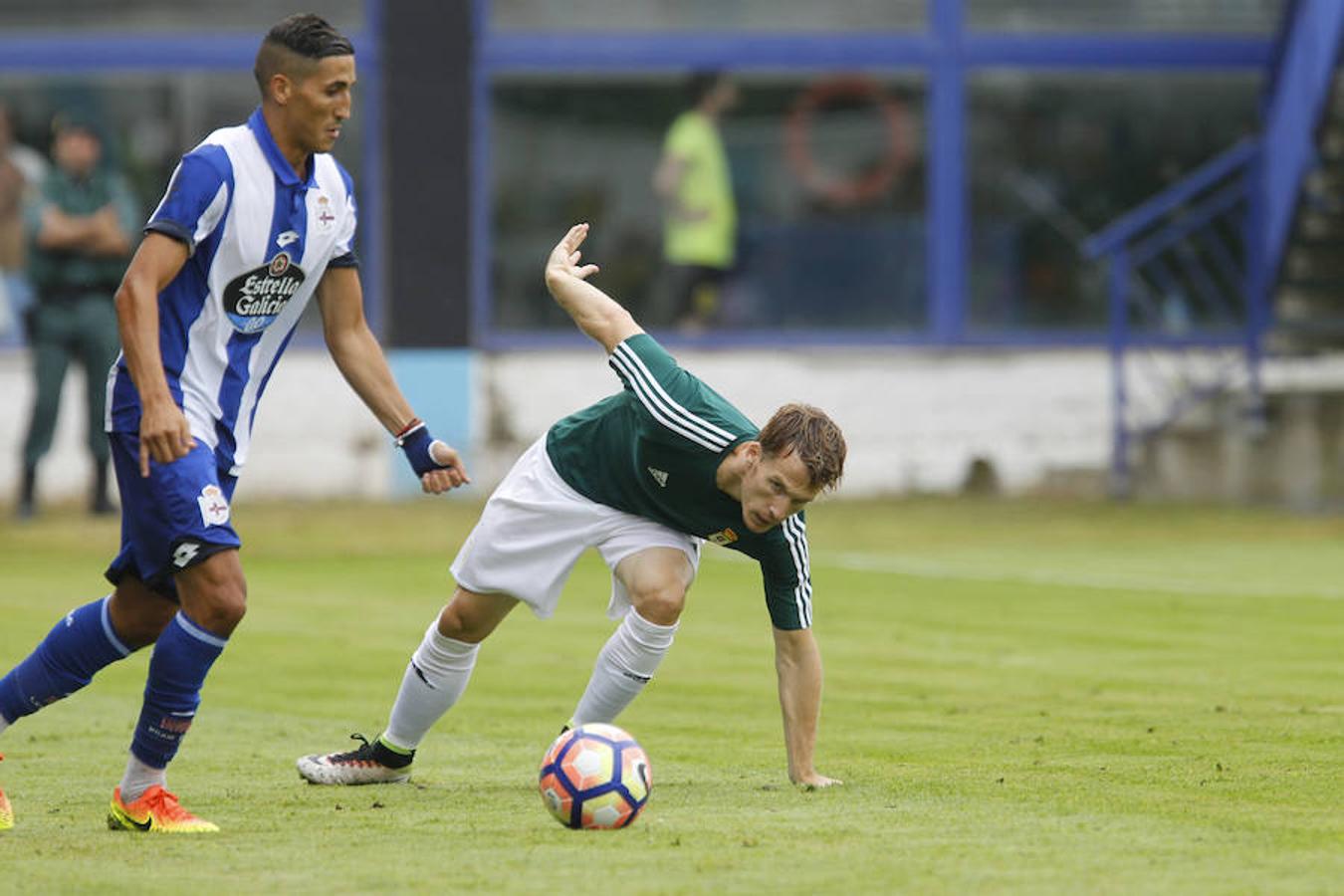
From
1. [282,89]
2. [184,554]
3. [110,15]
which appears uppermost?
[110,15]

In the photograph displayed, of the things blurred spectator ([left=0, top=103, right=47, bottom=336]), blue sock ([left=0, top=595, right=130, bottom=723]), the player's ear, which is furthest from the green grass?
blurred spectator ([left=0, top=103, right=47, bottom=336])

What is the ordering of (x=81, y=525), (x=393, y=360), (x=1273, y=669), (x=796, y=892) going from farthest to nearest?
(x=393, y=360), (x=81, y=525), (x=1273, y=669), (x=796, y=892)

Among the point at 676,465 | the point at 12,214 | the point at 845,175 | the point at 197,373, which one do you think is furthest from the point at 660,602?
the point at 12,214

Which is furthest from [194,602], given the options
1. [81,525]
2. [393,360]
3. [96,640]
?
[393,360]

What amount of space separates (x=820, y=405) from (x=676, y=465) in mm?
13109

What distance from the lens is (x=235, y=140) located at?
6.27 m

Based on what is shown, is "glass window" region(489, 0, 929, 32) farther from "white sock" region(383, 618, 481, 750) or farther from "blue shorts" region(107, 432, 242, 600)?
"blue shorts" region(107, 432, 242, 600)

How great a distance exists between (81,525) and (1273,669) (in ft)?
32.3

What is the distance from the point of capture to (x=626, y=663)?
681cm

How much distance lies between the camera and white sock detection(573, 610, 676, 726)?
677cm

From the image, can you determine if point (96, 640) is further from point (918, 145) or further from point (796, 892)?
point (918, 145)

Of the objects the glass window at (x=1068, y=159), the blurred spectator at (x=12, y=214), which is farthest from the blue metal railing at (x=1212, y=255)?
A: the blurred spectator at (x=12, y=214)

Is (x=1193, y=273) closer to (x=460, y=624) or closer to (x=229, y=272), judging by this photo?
(x=460, y=624)

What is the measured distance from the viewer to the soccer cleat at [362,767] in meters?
6.98
